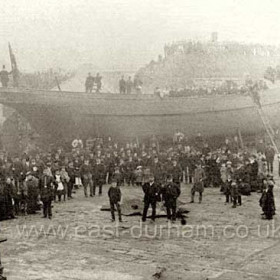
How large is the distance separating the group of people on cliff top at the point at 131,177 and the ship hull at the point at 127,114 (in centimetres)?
320

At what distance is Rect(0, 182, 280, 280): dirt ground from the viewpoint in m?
9.61

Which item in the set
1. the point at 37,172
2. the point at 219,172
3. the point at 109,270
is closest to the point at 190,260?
the point at 109,270

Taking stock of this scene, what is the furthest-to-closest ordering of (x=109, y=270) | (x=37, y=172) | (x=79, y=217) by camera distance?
(x=37, y=172) < (x=79, y=217) < (x=109, y=270)

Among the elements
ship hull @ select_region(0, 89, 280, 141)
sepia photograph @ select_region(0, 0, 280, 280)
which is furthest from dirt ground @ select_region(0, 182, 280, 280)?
ship hull @ select_region(0, 89, 280, 141)

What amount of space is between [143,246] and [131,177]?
9556 millimetres

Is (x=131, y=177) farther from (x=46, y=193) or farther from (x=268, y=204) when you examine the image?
(x=268, y=204)

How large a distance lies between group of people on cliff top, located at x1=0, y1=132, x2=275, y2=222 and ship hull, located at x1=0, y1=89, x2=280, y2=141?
3.20m

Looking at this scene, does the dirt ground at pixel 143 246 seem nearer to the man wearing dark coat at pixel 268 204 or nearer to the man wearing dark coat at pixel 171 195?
the man wearing dark coat at pixel 268 204

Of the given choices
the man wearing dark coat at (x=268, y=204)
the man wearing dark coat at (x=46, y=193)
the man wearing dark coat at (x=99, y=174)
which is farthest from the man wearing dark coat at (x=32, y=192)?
the man wearing dark coat at (x=268, y=204)

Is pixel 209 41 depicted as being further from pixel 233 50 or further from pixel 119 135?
pixel 119 135

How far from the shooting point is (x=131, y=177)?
21.0m

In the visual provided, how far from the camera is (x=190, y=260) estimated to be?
10367 millimetres

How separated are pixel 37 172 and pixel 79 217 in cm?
343

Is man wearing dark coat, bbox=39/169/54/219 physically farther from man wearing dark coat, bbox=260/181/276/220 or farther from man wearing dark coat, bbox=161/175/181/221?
man wearing dark coat, bbox=260/181/276/220
